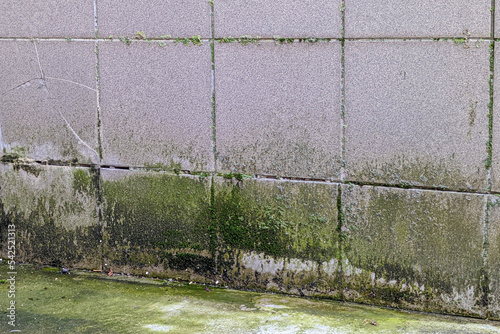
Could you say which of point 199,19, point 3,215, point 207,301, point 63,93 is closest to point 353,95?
point 199,19

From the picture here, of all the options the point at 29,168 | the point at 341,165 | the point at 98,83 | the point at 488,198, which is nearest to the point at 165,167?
the point at 98,83

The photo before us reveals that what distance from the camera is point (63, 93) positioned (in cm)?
443

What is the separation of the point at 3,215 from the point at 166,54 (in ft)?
6.53

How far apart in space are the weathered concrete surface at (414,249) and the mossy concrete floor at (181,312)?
11 cm

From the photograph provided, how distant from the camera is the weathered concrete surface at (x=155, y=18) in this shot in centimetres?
402

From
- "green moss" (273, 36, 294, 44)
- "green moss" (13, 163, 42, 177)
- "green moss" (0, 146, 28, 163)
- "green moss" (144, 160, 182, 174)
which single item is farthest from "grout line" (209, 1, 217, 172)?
"green moss" (0, 146, 28, 163)

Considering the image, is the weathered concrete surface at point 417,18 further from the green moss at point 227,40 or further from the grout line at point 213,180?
the grout line at point 213,180

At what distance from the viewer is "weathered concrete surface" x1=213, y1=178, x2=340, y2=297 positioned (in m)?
3.91

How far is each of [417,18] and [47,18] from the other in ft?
9.09

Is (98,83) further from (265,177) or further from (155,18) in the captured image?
(265,177)

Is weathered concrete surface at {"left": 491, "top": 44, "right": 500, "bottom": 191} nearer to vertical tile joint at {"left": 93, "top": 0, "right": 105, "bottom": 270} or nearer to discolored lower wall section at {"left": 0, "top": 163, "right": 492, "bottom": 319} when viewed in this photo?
discolored lower wall section at {"left": 0, "top": 163, "right": 492, "bottom": 319}

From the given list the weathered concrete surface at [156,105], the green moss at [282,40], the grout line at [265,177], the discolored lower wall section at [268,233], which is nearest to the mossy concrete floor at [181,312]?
the discolored lower wall section at [268,233]

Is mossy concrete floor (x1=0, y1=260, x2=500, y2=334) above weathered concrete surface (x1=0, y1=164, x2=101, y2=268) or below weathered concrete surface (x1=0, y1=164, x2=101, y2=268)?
below

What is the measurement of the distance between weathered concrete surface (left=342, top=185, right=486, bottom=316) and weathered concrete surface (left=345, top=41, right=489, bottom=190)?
124mm
